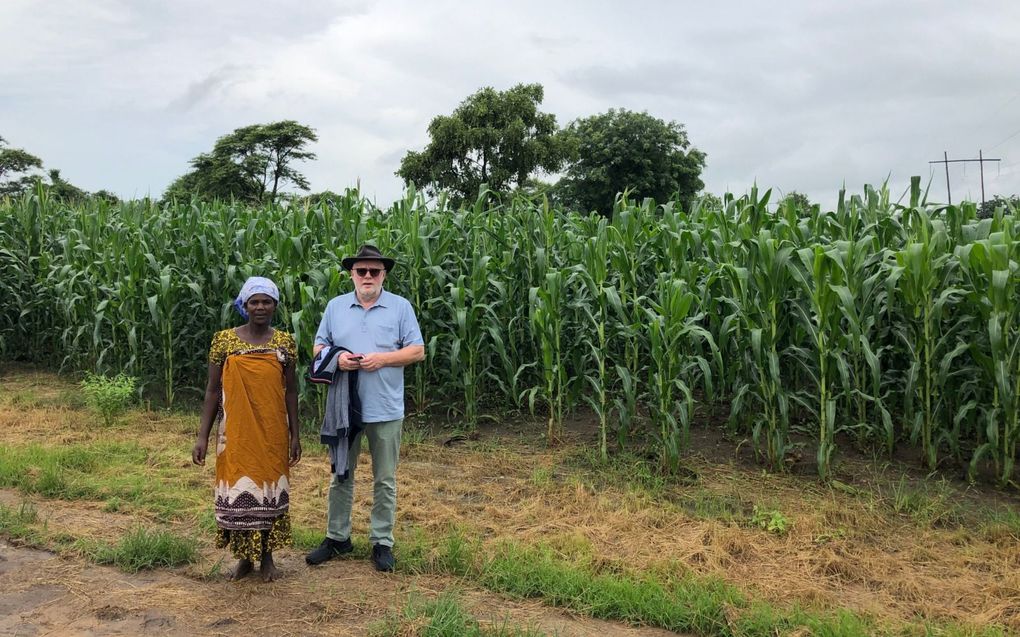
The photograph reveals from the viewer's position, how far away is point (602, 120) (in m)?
34.9

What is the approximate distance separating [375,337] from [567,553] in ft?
5.33

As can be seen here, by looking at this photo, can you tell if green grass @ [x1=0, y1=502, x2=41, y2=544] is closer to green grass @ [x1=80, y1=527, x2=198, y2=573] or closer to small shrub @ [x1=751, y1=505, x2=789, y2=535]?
green grass @ [x1=80, y1=527, x2=198, y2=573]

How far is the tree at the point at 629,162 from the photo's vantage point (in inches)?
1308

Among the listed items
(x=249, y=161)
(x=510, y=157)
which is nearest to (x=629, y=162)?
(x=510, y=157)

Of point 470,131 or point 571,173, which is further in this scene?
point 571,173

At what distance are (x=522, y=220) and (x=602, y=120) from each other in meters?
29.7

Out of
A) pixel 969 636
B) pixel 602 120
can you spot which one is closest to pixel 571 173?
pixel 602 120

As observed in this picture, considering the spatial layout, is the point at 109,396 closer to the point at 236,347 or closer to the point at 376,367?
the point at 236,347

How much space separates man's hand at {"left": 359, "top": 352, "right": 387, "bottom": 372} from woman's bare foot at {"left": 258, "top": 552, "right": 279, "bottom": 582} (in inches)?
43.2

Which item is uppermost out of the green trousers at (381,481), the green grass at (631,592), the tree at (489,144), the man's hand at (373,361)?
the tree at (489,144)

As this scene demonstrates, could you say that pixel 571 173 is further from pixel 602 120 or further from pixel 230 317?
pixel 230 317

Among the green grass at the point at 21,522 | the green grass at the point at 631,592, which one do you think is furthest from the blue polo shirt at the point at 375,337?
A: the green grass at the point at 21,522

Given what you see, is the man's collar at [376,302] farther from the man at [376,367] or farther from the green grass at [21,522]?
the green grass at [21,522]

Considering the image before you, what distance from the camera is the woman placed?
3539 millimetres
